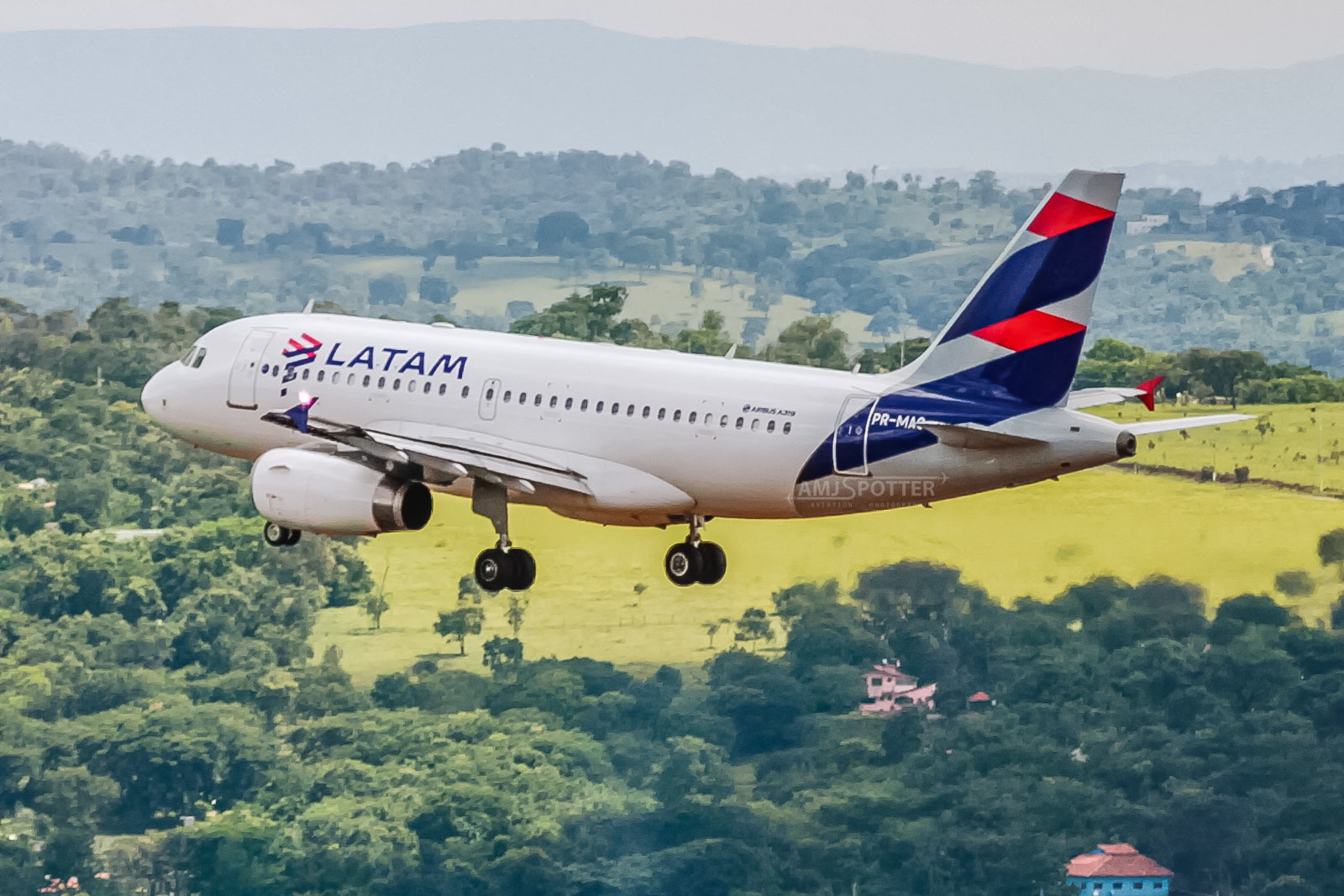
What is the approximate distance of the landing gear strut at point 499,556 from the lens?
4750 centimetres

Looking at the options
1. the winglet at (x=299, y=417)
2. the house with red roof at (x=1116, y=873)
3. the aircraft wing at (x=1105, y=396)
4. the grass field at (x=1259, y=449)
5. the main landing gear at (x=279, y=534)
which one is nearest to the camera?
the aircraft wing at (x=1105, y=396)

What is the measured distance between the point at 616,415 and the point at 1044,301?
329 inches

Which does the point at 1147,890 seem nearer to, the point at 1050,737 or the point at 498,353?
the point at 1050,737

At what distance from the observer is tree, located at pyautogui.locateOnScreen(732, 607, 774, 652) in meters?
93.2

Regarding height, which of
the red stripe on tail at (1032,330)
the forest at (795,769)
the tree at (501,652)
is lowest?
the forest at (795,769)

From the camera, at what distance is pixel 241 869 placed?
102 meters

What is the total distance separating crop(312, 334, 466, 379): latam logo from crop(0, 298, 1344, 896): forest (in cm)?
4214

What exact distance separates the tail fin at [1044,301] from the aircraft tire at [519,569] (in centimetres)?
961

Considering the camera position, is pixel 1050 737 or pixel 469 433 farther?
pixel 1050 737

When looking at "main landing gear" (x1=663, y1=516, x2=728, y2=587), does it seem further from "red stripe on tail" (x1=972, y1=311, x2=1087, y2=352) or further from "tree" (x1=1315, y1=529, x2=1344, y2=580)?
"tree" (x1=1315, y1=529, x2=1344, y2=580)

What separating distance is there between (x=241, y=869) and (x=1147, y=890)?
35483 mm

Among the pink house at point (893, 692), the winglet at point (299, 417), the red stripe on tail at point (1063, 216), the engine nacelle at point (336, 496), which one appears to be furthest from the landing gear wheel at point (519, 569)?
the pink house at point (893, 692)

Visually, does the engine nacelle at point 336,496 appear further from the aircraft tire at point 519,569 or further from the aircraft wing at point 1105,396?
the aircraft wing at point 1105,396

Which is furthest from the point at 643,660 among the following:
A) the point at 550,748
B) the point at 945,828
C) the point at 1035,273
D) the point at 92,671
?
the point at 1035,273
